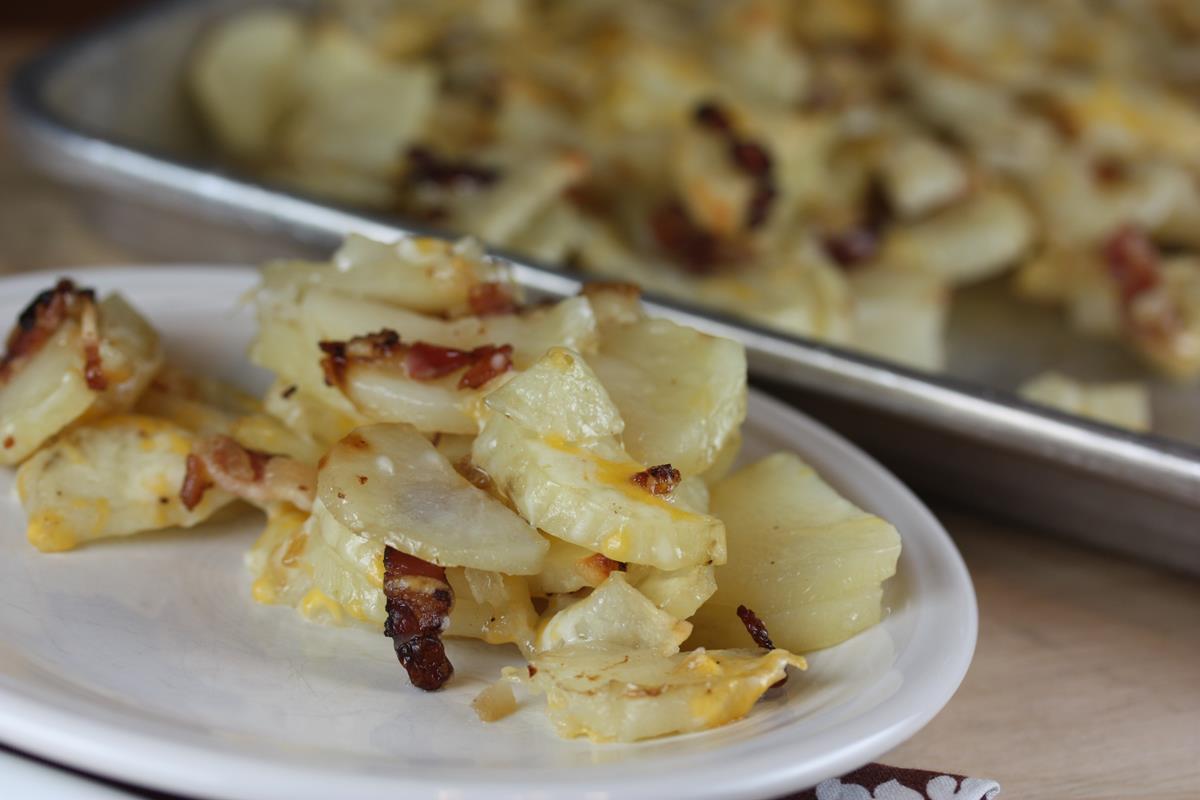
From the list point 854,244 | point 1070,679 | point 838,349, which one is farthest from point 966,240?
point 1070,679

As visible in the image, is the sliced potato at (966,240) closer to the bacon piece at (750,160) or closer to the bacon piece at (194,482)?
the bacon piece at (750,160)

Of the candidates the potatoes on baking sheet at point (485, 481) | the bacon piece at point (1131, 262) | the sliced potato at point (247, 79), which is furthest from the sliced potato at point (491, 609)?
the sliced potato at point (247, 79)

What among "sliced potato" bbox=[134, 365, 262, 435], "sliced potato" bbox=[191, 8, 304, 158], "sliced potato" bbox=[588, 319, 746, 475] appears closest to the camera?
"sliced potato" bbox=[588, 319, 746, 475]

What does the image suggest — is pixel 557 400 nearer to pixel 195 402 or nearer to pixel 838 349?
pixel 195 402

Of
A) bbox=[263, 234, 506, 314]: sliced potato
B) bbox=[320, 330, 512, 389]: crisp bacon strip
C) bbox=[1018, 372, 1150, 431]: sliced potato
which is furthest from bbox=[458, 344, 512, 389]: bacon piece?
bbox=[1018, 372, 1150, 431]: sliced potato

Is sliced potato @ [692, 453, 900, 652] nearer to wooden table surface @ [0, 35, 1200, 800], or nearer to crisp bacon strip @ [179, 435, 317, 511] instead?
wooden table surface @ [0, 35, 1200, 800]
